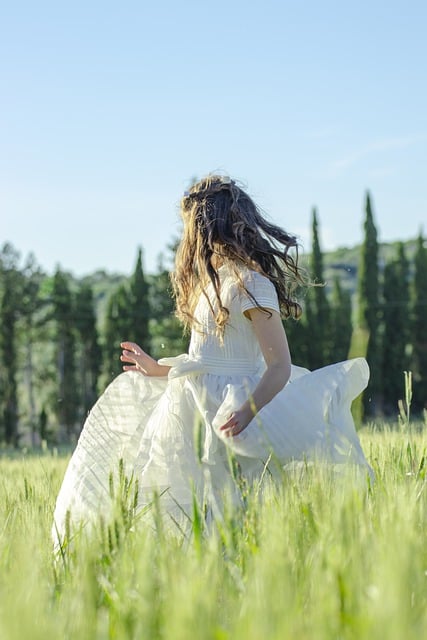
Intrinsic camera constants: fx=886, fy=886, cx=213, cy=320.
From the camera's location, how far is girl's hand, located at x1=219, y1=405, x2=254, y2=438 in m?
3.25

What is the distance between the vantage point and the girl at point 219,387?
A: 11.0 feet

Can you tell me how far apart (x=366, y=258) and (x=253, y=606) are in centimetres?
4003

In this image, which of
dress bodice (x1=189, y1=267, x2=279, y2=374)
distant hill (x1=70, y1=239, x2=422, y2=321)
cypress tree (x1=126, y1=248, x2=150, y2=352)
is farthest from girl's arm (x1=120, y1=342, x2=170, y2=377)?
distant hill (x1=70, y1=239, x2=422, y2=321)

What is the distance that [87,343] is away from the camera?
137ft

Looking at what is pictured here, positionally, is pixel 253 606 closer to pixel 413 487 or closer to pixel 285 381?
pixel 413 487

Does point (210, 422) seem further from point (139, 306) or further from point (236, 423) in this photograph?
point (139, 306)

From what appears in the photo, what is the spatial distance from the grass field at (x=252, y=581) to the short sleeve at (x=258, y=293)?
1.26 meters

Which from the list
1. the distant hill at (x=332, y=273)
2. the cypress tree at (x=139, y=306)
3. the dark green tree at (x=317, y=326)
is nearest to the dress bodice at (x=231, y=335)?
the dark green tree at (x=317, y=326)

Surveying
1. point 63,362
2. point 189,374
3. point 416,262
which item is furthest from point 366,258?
point 189,374

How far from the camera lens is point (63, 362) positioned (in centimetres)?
4078

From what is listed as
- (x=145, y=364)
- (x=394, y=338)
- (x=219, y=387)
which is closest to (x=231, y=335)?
(x=219, y=387)

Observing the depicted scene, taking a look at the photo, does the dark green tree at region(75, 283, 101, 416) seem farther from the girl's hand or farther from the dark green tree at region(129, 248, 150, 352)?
the girl's hand

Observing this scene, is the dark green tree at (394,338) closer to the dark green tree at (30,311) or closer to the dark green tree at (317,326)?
the dark green tree at (317,326)

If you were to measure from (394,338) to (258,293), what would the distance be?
3873cm
